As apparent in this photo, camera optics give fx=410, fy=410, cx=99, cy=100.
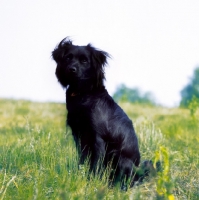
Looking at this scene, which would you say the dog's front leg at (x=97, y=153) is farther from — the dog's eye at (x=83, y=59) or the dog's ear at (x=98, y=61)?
the dog's eye at (x=83, y=59)

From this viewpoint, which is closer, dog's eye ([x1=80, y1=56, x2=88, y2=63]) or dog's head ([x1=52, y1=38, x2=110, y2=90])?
dog's head ([x1=52, y1=38, x2=110, y2=90])

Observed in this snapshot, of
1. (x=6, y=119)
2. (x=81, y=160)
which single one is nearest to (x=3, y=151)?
(x=81, y=160)

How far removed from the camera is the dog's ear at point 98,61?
4.79m

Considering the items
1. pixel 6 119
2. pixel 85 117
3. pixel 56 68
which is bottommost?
pixel 6 119

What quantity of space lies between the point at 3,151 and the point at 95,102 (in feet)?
3.88

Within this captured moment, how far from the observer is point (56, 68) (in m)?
4.99

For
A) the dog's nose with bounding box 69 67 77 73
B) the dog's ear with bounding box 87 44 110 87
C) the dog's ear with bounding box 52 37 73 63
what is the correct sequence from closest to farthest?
the dog's nose with bounding box 69 67 77 73
the dog's ear with bounding box 87 44 110 87
the dog's ear with bounding box 52 37 73 63

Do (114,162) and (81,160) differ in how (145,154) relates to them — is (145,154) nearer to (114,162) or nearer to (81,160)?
(114,162)

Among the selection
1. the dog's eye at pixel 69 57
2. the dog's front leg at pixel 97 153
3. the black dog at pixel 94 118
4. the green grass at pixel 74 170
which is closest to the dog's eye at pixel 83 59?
the black dog at pixel 94 118

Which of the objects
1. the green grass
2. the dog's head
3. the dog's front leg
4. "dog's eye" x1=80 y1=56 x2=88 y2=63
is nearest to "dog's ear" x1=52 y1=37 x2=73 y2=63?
the dog's head

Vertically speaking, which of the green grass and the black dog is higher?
the black dog

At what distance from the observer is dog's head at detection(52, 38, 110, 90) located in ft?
15.5

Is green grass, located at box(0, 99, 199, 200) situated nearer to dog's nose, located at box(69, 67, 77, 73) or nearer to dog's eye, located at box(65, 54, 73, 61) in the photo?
dog's nose, located at box(69, 67, 77, 73)

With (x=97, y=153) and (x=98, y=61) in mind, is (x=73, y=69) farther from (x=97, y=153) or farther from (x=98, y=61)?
(x=97, y=153)
